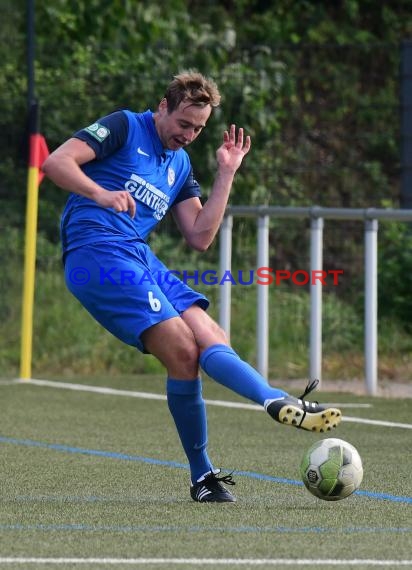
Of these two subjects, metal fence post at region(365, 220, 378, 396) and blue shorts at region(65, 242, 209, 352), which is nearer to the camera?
blue shorts at region(65, 242, 209, 352)

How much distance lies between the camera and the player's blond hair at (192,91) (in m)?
6.32

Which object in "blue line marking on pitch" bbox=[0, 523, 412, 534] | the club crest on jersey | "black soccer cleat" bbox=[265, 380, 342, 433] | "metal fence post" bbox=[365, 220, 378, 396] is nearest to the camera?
"blue line marking on pitch" bbox=[0, 523, 412, 534]

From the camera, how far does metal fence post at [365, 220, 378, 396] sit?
38.2ft

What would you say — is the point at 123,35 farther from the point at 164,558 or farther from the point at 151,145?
the point at 164,558

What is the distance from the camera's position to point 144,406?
35.8ft

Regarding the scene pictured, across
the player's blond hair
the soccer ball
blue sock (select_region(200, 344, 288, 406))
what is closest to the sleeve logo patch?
the player's blond hair

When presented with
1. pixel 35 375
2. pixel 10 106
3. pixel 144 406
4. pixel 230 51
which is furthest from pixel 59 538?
pixel 230 51

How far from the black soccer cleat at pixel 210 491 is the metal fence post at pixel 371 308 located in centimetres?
539

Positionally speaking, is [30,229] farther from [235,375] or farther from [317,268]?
[235,375]

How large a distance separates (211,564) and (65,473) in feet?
8.38

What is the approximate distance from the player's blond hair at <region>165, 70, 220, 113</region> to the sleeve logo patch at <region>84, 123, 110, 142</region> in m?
0.29

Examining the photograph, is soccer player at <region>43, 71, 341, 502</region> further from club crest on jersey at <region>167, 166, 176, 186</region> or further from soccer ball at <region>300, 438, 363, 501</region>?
soccer ball at <region>300, 438, 363, 501</region>

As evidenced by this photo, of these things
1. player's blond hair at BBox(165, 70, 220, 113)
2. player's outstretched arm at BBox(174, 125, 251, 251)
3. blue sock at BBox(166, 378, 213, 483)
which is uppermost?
player's blond hair at BBox(165, 70, 220, 113)

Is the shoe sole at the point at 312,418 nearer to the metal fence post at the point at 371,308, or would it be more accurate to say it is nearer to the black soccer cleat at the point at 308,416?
the black soccer cleat at the point at 308,416
